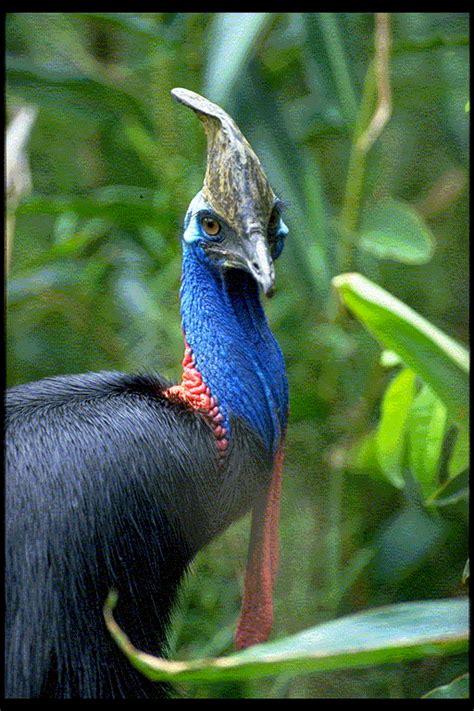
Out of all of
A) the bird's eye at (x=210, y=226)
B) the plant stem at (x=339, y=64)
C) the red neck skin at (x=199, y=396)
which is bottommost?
the red neck skin at (x=199, y=396)

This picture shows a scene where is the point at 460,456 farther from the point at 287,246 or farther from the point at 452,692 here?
the point at 287,246

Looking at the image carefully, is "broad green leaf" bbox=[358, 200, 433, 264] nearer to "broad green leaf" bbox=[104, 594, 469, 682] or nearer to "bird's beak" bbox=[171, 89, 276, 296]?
"bird's beak" bbox=[171, 89, 276, 296]

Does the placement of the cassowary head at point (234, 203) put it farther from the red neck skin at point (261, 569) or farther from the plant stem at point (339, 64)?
the plant stem at point (339, 64)

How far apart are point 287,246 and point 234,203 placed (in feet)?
2.12

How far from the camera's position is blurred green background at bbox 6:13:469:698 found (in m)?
1.73

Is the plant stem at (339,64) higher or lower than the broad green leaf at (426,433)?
higher

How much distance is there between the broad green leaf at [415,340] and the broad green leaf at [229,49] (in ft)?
2.35

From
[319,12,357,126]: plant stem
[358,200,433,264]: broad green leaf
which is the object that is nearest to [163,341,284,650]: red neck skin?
[358,200,433,264]: broad green leaf

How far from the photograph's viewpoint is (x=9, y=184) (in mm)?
1771

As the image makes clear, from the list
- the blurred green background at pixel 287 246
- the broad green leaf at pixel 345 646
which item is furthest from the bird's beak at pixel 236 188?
the blurred green background at pixel 287 246

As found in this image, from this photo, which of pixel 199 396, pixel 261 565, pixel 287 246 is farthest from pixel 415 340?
pixel 287 246

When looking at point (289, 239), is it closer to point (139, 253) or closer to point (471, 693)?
point (139, 253)

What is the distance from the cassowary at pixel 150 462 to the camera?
105cm

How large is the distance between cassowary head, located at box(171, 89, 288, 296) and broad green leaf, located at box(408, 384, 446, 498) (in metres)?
0.24
